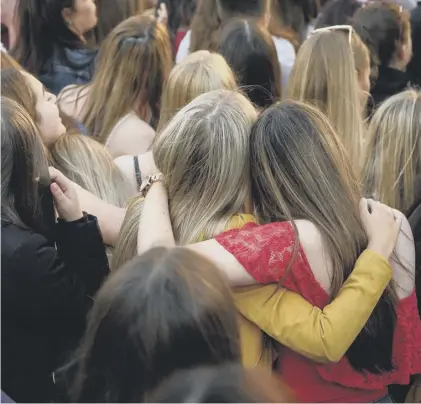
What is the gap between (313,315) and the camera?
1895 millimetres

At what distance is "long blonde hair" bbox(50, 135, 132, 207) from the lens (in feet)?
8.73

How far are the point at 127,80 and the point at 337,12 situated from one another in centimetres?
208

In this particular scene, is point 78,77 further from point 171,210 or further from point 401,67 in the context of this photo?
point 171,210

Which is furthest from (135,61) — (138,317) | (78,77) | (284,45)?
(138,317)

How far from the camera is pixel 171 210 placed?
2.12 metres

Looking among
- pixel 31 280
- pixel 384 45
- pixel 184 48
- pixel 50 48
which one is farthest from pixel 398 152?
pixel 184 48

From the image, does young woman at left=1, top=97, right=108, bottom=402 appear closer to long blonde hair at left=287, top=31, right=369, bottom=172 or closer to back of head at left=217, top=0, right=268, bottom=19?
long blonde hair at left=287, top=31, right=369, bottom=172

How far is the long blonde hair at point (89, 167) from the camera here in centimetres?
266

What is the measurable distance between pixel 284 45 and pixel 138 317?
3.40 meters

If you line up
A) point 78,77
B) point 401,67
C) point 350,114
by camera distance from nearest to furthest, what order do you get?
point 350,114 → point 78,77 → point 401,67

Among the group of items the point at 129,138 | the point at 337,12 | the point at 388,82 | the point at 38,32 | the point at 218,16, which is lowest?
the point at 388,82

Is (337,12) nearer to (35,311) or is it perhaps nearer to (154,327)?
(35,311)

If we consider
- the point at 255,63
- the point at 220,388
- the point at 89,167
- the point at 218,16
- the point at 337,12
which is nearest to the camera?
the point at 220,388

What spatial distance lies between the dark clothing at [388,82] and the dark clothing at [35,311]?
8.81 feet
